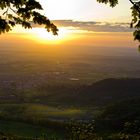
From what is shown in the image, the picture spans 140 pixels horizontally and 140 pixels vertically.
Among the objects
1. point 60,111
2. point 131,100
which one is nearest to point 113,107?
point 131,100

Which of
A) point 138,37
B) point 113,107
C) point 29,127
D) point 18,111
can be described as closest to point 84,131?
point 138,37

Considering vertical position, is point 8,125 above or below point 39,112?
above

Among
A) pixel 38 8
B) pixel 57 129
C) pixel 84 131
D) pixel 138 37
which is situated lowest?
pixel 57 129

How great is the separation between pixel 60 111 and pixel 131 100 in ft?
112

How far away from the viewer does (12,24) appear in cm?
2209

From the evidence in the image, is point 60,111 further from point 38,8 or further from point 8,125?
point 38,8

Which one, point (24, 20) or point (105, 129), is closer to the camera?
point (24, 20)

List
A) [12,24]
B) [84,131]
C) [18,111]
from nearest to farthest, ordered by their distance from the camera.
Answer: [12,24] → [84,131] → [18,111]

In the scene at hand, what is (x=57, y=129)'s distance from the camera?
12656 centimetres

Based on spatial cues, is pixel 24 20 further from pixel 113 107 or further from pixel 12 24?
pixel 113 107

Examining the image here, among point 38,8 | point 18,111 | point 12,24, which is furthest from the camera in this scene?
point 18,111

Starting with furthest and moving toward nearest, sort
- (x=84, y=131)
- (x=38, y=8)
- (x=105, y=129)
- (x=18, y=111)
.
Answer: (x=18, y=111) < (x=105, y=129) < (x=84, y=131) < (x=38, y=8)

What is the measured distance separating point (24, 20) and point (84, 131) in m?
8.60

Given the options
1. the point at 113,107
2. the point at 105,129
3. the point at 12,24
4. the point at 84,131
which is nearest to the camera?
the point at 12,24
